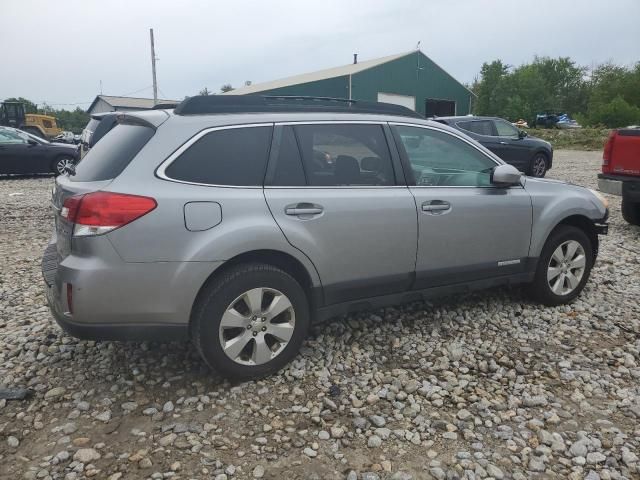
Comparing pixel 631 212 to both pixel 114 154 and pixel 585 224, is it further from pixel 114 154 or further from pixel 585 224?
pixel 114 154

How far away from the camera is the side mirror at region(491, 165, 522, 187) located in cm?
397

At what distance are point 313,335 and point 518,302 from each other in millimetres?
1955

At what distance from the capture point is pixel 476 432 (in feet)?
9.25

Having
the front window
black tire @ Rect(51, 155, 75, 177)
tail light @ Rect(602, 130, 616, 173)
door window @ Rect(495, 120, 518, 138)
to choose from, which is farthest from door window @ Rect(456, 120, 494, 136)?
the front window

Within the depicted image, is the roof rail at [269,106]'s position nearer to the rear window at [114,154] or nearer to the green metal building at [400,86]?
the rear window at [114,154]

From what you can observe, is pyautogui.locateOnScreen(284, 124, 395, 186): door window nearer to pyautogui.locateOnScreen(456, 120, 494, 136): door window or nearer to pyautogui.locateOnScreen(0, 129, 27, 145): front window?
pyautogui.locateOnScreen(456, 120, 494, 136): door window

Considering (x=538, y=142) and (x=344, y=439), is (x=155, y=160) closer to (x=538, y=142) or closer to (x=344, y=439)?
(x=344, y=439)

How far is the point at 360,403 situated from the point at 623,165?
5893 millimetres

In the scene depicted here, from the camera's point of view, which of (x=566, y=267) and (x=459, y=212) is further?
(x=566, y=267)

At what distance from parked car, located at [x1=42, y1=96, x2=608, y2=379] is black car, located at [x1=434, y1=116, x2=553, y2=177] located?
10.1m

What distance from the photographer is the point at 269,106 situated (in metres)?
3.44

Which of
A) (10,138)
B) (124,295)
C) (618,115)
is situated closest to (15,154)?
(10,138)

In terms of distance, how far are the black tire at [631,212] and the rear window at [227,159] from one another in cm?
675

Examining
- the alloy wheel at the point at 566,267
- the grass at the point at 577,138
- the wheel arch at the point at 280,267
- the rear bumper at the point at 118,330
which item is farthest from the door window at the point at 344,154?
the grass at the point at 577,138
